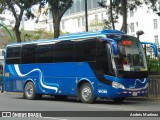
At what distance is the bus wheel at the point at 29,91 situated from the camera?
82.1 ft

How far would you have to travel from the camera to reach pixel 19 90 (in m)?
26.0

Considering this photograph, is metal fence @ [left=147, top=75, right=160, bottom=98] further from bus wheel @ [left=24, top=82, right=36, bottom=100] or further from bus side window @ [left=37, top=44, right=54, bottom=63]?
bus wheel @ [left=24, top=82, right=36, bottom=100]

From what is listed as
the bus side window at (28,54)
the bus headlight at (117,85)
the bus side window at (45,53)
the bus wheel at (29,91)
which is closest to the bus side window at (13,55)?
the bus side window at (28,54)

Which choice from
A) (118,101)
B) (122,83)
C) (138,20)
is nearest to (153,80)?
(118,101)

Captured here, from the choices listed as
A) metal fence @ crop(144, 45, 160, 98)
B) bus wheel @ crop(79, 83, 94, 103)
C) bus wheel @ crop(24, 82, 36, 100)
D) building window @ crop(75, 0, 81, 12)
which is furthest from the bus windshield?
building window @ crop(75, 0, 81, 12)

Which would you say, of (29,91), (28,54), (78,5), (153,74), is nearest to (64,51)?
(28,54)

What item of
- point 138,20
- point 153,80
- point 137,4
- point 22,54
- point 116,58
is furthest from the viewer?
point 138,20

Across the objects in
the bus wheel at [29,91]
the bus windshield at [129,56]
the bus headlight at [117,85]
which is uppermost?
the bus windshield at [129,56]

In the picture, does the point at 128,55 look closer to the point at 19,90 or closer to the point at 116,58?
the point at 116,58

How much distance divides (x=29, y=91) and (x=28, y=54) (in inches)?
87.4

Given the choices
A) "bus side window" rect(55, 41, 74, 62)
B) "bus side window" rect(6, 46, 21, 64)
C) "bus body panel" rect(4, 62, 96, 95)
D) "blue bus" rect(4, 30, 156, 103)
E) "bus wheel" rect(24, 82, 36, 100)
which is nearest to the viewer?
"blue bus" rect(4, 30, 156, 103)

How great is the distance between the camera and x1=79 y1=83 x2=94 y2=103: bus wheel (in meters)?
21.0

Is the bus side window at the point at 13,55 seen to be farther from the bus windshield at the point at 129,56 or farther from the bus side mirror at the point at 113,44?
the bus windshield at the point at 129,56

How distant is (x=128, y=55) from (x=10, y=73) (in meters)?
9.21
